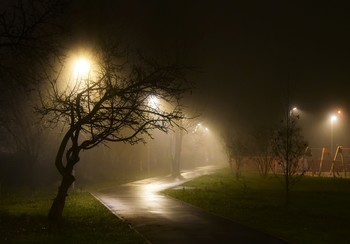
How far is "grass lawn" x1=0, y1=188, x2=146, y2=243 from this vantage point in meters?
11.5

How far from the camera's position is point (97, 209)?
717 inches

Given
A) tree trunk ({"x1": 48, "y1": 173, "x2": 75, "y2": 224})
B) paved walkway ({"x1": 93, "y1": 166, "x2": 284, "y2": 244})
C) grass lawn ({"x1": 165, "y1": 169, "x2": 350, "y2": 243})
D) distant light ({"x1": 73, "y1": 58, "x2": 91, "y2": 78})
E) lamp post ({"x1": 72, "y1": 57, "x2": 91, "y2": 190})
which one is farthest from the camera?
distant light ({"x1": 73, "y1": 58, "x2": 91, "y2": 78})

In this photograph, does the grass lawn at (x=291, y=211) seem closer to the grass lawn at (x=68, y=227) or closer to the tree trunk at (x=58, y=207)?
the grass lawn at (x=68, y=227)

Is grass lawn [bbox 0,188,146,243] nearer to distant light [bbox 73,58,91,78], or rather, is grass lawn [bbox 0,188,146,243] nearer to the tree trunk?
the tree trunk

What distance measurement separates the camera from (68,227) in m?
13.6

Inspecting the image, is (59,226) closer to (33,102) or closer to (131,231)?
(131,231)

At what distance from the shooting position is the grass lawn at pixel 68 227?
11519 millimetres

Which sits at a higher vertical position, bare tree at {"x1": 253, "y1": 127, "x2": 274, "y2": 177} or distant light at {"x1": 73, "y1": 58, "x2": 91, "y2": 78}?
distant light at {"x1": 73, "y1": 58, "x2": 91, "y2": 78}

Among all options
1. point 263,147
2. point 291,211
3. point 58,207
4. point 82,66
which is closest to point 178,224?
point 58,207

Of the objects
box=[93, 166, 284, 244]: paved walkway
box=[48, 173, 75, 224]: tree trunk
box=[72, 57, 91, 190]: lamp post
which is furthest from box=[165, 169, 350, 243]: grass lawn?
box=[72, 57, 91, 190]: lamp post

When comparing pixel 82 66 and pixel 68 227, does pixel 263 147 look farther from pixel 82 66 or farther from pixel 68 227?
pixel 68 227

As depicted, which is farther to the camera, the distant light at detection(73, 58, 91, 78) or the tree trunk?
the distant light at detection(73, 58, 91, 78)

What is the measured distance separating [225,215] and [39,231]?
687 centimetres

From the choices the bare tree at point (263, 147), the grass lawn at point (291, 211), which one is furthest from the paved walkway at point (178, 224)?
the bare tree at point (263, 147)
